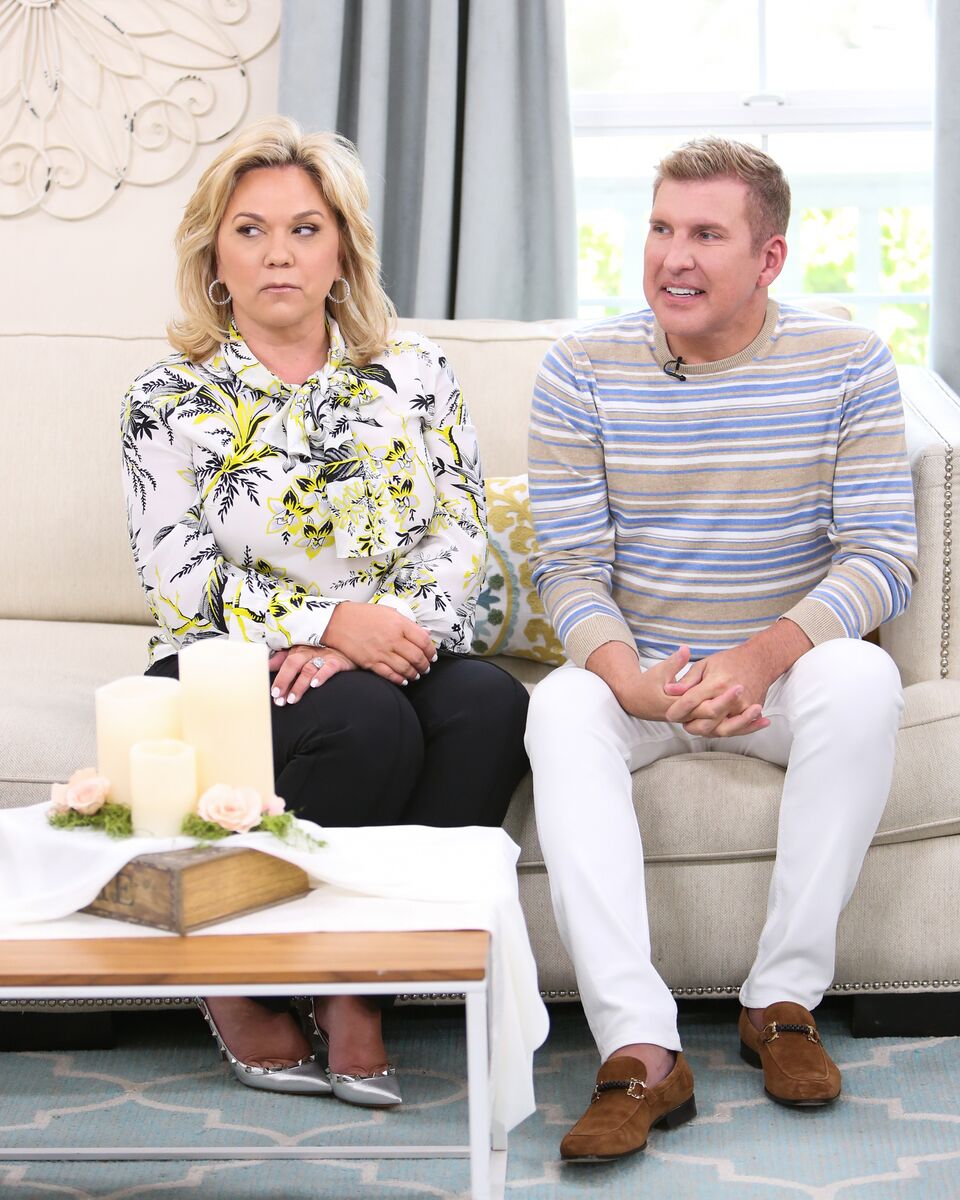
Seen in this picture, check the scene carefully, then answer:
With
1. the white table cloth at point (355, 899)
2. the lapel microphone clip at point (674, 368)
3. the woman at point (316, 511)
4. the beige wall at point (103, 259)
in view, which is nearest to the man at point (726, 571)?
the lapel microphone clip at point (674, 368)

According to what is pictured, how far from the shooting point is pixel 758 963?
1.70 metres

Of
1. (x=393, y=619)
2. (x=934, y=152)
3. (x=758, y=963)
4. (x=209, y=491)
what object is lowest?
(x=758, y=963)

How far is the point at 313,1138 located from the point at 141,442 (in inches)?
35.3

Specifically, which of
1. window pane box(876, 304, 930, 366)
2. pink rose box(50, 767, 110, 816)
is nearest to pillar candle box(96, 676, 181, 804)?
pink rose box(50, 767, 110, 816)

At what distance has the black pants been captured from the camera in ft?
5.57

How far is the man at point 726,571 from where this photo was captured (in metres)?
1.65

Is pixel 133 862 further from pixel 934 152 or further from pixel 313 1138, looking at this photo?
pixel 934 152

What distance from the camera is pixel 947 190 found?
279 cm

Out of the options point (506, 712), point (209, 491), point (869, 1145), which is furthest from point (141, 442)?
point (869, 1145)

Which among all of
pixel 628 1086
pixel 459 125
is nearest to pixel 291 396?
pixel 628 1086

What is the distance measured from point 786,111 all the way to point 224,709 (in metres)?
2.39

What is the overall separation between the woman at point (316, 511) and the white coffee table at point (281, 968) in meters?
0.57

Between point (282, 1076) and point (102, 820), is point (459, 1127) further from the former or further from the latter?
point (102, 820)

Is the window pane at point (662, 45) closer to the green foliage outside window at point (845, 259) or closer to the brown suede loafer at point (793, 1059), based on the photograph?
the green foliage outside window at point (845, 259)
